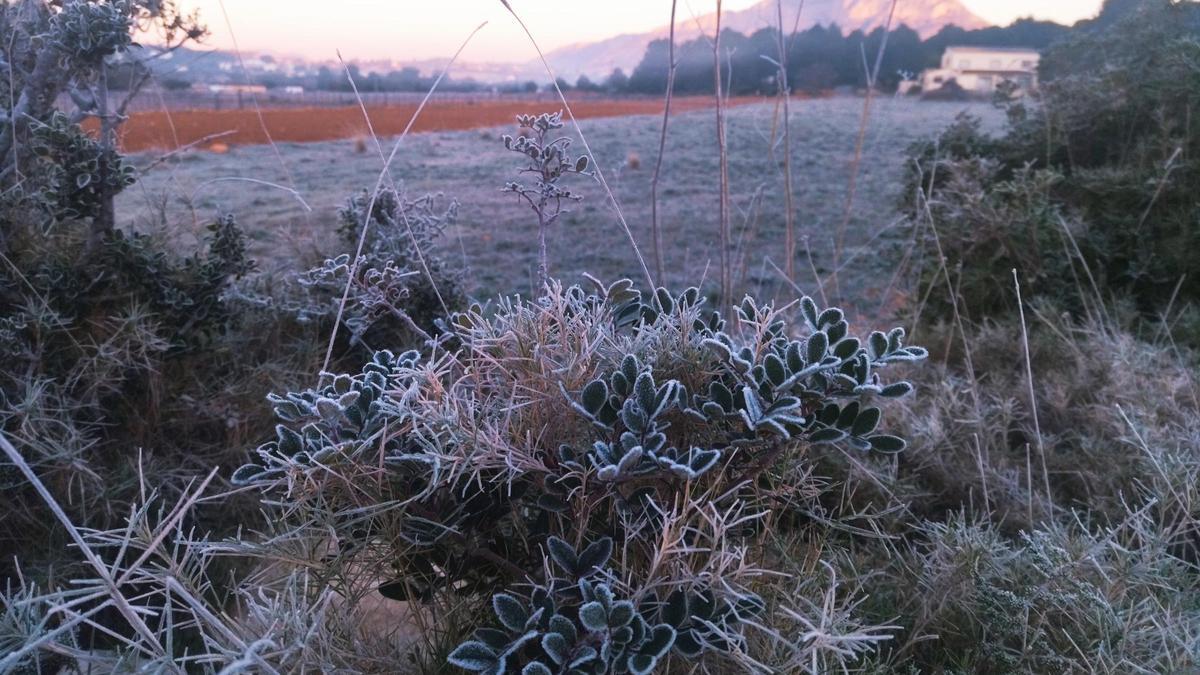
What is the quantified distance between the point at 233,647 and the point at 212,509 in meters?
1.31

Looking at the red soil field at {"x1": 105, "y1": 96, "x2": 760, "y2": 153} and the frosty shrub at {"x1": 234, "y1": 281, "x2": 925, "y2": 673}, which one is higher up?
the red soil field at {"x1": 105, "y1": 96, "x2": 760, "y2": 153}

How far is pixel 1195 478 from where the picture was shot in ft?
5.23

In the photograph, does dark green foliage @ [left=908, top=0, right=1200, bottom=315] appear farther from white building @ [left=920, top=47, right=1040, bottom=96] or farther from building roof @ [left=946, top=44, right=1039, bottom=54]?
building roof @ [left=946, top=44, right=1039, bottom=54]

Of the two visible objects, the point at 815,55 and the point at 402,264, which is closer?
the point at 402,264

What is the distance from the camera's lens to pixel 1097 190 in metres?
3.80

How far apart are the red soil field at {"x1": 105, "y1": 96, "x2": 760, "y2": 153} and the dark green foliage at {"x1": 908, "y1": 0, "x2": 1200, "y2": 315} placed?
4.63 ft

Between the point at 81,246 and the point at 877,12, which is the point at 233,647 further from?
the point at 877,12

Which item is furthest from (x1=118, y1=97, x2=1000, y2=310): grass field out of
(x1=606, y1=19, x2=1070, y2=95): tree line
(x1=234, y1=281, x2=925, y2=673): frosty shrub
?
(x1=234, y1=281, x2=925, y2=673): frosty shrub

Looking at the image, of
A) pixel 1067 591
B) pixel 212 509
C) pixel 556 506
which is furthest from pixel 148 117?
pixel 1067 591

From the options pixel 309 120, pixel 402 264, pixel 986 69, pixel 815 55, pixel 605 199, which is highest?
pixel 815 55

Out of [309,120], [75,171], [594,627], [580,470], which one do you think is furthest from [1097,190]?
[309,120]

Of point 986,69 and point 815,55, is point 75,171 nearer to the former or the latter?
point 815,55

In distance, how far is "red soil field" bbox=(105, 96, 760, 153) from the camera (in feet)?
10.8

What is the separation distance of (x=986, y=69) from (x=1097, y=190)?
2732 millimetres
